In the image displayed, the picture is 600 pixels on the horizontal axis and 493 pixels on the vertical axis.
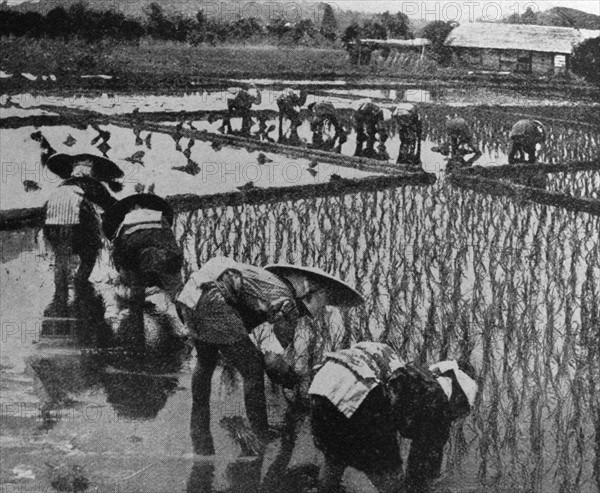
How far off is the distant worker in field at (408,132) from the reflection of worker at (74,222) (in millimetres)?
1519

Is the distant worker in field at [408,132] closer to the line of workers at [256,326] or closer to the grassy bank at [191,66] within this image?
the grassy bank at [191,66]

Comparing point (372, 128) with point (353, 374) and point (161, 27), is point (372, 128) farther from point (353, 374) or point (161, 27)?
point (353, 374)

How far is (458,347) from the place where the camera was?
3.12 meters

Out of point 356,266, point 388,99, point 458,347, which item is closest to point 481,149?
point 388,99

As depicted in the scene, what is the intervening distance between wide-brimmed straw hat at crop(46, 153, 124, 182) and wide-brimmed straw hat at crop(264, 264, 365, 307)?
1006 mm

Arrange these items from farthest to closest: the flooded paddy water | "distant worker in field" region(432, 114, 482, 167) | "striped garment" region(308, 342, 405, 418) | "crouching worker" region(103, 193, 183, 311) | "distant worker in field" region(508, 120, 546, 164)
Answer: "distant worker in field" region(508, 120, 546, 164)
"distant worker in field" region(432, 114, 482, 167)
"crouching worker" region(103, 193, 183, 311)
the flooded paddy water
"striped garment" region(308, 342, 405, 418)

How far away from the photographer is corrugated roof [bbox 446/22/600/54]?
11.0 feet

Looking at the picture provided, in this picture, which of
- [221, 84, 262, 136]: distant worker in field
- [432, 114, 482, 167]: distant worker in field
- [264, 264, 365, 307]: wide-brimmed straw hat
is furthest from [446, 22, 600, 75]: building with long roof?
[264, 264, 365, 307]: wide-brimmed straw hat

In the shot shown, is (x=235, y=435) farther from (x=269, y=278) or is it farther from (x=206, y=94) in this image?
(x=206, y=94)

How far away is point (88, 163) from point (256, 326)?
3.67 ft

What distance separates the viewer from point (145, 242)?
3213mm

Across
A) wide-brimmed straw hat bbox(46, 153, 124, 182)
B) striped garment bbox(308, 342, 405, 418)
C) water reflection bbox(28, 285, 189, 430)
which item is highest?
wide-brimmed straw hat bbox(46, 153, 124, 182)

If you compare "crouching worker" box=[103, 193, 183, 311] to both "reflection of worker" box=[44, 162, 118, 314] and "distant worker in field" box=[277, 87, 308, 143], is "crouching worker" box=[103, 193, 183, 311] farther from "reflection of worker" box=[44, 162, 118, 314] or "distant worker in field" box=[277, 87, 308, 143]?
"distant worker in field" box=[277, 87, 308, 143]

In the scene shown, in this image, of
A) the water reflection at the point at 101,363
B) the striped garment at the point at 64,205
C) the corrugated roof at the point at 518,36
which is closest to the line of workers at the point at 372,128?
the corrugated roof at the point at 518,36
